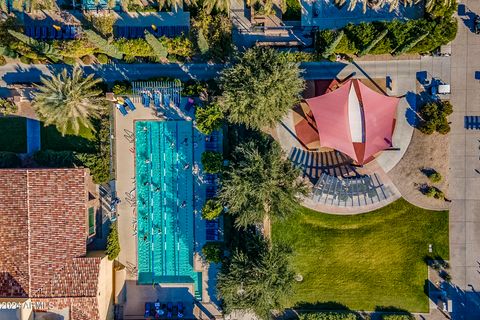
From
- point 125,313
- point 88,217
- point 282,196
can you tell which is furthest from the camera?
point 125,313

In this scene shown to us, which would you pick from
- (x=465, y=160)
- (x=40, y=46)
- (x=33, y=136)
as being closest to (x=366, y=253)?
(x=465, y=160)

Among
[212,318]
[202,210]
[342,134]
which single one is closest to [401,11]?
[342,134]

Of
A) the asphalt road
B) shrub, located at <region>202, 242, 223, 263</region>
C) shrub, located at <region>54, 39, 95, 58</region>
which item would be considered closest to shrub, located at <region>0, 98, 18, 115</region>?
the asphalt road

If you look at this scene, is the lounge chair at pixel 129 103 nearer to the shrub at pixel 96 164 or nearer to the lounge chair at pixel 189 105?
the lounge chair at pixel 189 105

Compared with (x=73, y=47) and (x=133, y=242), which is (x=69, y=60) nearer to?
(x=73, y=47)

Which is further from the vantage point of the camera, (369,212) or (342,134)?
(369,212)

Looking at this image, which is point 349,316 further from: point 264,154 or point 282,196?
point 264,154
